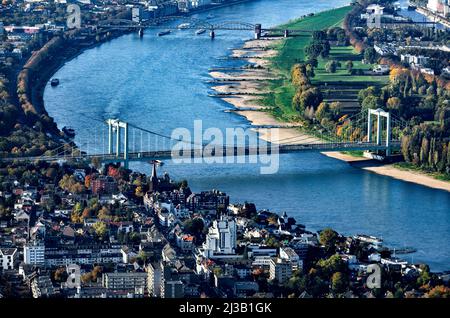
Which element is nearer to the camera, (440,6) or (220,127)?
(220,127)

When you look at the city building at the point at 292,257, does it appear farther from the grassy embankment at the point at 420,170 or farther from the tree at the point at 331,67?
the tree at the point at 331,67

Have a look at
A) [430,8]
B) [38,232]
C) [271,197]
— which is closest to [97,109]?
[271,197]

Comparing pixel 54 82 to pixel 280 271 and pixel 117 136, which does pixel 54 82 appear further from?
pixel 280 271

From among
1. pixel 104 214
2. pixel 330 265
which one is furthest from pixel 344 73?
pixel 330 265

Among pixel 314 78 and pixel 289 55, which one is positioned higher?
pixel 289 55

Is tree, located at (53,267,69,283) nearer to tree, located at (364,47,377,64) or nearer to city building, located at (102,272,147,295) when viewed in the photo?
city building, located at (102,272,147,295)

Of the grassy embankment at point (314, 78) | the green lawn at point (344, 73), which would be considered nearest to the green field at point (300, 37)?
the grassy embankment at point (314, 78)
